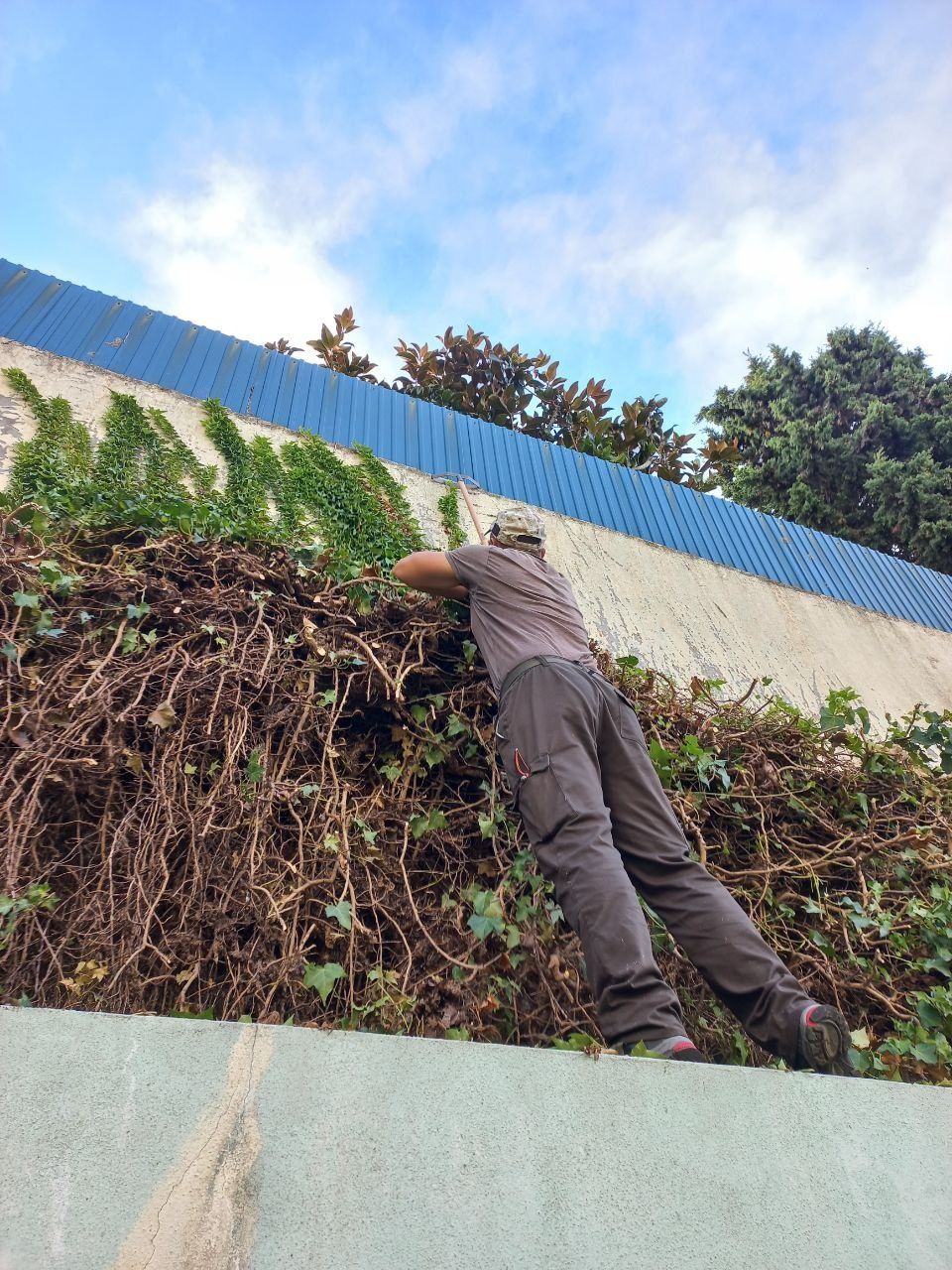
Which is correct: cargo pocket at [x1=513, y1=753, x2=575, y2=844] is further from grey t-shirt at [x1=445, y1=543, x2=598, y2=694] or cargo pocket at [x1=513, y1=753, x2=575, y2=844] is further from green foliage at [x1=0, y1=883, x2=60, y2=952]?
green foliage at [x1=0, y1=883, x2=60, y2=952]

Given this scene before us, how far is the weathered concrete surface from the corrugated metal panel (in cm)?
479

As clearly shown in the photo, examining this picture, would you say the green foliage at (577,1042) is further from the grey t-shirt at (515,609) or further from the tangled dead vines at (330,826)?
the grey t-shirt at (515,609)

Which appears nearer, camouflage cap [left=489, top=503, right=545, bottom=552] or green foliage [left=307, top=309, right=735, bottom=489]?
camouflage cap [left=489, top=503, right=545, bottom=552]

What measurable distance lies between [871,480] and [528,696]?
13.4 m

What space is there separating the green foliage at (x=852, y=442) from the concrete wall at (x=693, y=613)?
7368 millimetres

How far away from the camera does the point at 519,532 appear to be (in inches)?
132

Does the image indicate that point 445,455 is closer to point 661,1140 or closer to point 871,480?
point 661,1140

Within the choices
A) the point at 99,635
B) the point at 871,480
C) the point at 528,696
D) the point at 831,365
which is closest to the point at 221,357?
the point at 99,635

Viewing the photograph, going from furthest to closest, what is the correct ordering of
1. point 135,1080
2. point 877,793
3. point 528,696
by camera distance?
point 877,793 → point 528,696 → point 135,1080

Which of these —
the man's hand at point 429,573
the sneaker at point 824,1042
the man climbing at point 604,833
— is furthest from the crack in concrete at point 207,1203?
the man's hand at point 429,573

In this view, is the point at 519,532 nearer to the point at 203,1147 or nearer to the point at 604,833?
the point at 604,833

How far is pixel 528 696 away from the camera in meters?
2.45

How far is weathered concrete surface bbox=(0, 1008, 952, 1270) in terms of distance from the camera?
44.4 inches

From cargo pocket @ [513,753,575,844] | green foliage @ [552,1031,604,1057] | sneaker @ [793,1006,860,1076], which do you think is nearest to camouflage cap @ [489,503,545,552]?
cargo pocket @ [513,753,575,844]
